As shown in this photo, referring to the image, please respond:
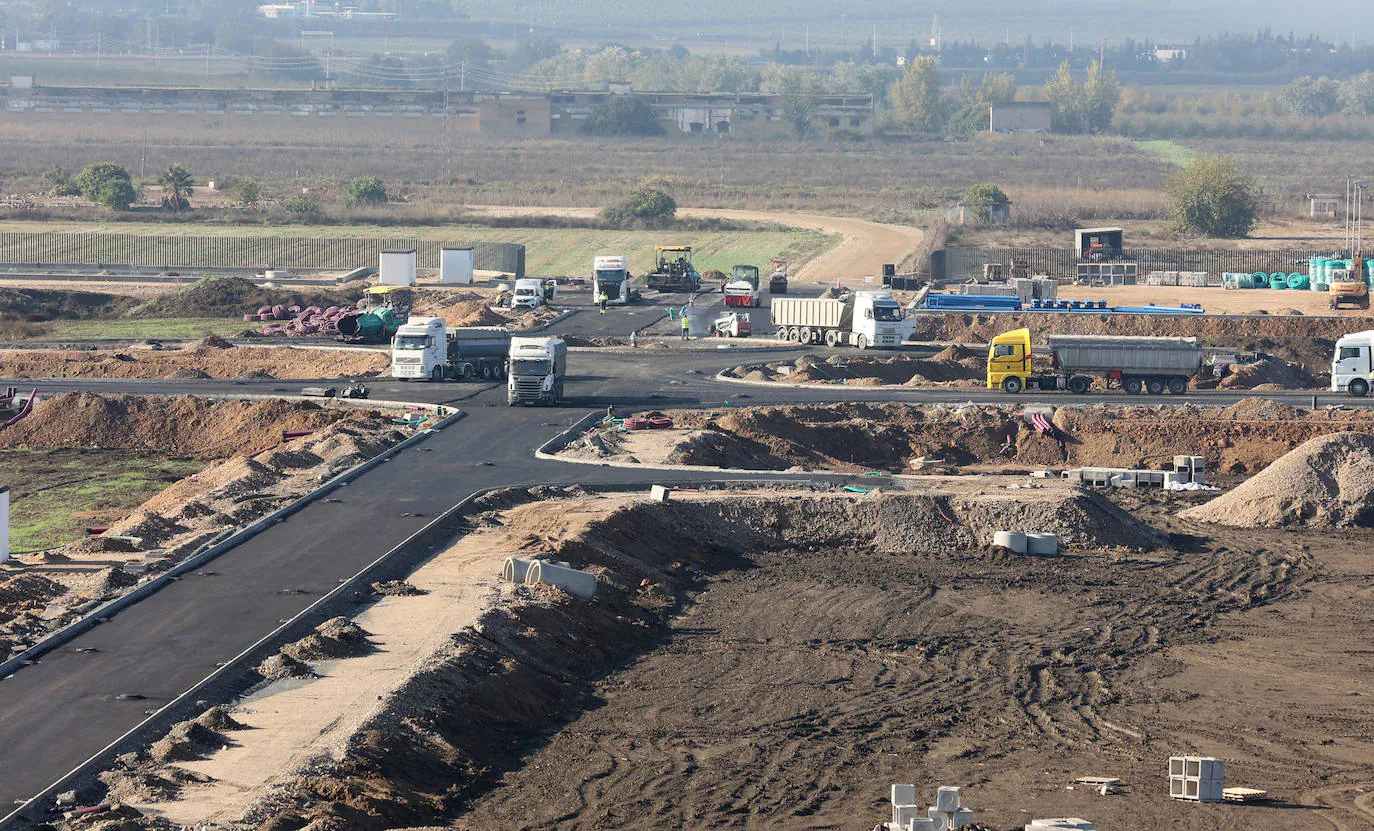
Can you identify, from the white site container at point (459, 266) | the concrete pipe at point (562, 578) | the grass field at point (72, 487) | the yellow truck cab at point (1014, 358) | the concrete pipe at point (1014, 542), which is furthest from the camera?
the white site container at point (459, 266)

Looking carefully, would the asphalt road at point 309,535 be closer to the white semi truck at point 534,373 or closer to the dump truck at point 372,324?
the white semi truck at point 534,373

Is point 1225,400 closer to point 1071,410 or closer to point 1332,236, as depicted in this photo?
point 1071,410

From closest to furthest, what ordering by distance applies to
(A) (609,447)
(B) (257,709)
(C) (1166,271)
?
(B) (257,709) → (A) (609,447) → (C) (1166,271)

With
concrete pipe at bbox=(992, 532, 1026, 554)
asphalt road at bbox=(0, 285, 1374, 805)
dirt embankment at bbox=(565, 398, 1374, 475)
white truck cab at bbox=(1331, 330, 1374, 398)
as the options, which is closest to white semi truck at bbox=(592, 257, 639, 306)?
asphalt road at bbox=(0, 285, 1374, 805)

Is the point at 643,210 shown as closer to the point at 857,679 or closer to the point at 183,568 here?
the point at 183,568

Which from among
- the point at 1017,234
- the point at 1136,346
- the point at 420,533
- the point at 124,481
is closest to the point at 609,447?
the point at 420,533

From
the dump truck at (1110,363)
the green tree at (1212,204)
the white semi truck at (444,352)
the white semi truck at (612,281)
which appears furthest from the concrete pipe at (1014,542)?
the green tree at (1212,204)

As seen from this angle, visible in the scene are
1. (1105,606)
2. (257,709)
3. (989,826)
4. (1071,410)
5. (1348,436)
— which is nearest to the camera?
(989,826)
